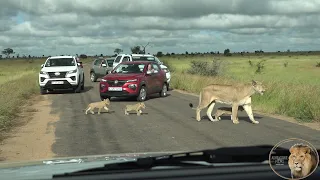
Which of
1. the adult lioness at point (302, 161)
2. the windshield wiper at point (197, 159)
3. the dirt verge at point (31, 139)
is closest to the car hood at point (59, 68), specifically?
the dirt verge at point (31, 139)

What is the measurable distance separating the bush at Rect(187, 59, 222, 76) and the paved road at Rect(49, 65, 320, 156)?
22349 mm

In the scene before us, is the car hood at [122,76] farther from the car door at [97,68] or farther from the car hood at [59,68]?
the car door at [97,68]

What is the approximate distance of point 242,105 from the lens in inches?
473

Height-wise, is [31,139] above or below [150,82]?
below

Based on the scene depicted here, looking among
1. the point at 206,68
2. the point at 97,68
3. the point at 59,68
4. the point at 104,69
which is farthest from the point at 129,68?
→ the point at 206,68

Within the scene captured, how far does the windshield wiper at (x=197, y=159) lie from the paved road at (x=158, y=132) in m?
5.59

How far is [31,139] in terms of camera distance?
32.7 ft

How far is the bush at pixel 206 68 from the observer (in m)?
37.0

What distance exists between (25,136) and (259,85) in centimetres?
591

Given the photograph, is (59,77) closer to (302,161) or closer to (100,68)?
→ (100,68)

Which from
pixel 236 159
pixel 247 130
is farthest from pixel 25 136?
pixel 236 159

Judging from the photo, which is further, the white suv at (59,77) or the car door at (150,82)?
the white suv at (59,77)

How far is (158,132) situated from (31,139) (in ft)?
9.21

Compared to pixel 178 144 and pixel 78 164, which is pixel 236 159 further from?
pixel 178 144
